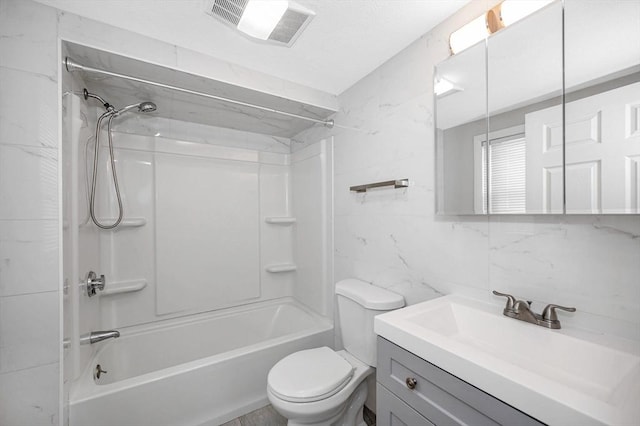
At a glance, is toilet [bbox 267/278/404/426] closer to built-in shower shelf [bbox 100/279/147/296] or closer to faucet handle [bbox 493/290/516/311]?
faucet handle [bbox 493/290/516/311]

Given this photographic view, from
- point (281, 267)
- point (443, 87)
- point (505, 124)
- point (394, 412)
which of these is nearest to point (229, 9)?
point (443, 87)

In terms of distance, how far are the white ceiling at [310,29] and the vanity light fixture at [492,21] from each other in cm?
14

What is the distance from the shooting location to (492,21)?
3.63ft

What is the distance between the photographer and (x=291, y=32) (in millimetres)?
1367

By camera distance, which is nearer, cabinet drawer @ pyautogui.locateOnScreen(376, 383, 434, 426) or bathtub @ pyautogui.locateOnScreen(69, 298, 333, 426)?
cabinet drawer @ pyautogui.locateOnScreen(376, 383, 434, 426)

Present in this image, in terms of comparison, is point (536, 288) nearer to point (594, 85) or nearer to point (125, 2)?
point (594, 85)

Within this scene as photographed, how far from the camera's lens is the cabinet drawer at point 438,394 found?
0.69 meters

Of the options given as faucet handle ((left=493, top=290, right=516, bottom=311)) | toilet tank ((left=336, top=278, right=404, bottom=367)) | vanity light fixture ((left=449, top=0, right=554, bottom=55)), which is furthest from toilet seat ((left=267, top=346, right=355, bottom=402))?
vanity light fixture ((left=449, top=0, right=554, bottom=55))

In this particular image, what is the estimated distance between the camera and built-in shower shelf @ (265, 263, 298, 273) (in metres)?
2.63

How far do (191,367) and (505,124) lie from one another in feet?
6.55

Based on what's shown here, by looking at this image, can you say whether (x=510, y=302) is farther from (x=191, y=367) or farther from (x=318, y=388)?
(x=191, y=367)

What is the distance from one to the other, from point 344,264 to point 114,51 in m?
1.85

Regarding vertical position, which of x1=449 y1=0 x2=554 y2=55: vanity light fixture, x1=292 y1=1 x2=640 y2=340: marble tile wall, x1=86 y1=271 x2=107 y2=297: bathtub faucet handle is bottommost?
x1=86 y1=271 x2=107 y2=297: bathtub faucet handle

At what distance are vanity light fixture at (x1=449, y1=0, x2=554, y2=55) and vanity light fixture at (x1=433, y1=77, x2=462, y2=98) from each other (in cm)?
12
